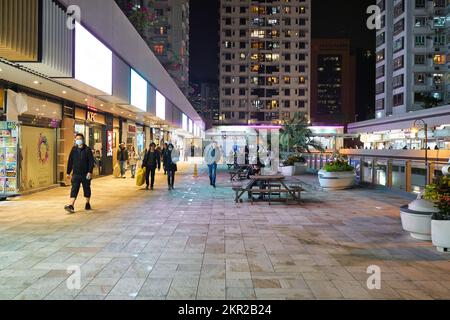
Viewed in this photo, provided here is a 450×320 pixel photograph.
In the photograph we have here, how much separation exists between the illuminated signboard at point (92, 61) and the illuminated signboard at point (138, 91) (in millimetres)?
3952

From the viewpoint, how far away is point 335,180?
15.9m

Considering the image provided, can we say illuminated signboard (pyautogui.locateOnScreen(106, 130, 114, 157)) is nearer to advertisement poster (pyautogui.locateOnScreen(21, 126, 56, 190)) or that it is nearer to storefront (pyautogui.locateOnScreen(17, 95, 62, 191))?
storefront (pyautogui.locateOnScreen(17, 95, 62, 191))

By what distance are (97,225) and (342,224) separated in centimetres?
510

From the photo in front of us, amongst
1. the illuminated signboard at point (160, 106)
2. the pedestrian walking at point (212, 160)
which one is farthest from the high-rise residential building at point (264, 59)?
the pedestrian walking at point (212, 160)

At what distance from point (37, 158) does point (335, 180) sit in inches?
417

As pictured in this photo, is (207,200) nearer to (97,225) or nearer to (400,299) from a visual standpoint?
(97,225)

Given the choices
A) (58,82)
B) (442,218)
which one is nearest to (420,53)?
(58,82)

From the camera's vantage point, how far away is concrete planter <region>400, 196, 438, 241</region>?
7.29 metres

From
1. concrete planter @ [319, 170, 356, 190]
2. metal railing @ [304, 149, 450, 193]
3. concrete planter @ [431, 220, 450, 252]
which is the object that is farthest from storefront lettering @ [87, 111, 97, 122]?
concrete planter @ [431, 220, 450, 252]

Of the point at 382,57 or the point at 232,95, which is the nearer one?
the point at 382,57

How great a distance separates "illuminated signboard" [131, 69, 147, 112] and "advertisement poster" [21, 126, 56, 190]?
14.7ft
